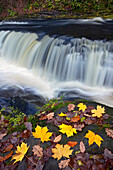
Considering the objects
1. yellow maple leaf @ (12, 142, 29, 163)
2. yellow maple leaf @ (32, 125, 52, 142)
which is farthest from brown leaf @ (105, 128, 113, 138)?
yellow maple leaf @ (12, 142, 29, 163)

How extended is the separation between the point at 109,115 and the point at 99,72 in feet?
11.0

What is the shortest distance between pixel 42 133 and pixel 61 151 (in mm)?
372

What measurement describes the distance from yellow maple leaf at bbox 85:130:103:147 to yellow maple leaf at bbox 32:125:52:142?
0.46 m

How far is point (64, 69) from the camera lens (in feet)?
19.2

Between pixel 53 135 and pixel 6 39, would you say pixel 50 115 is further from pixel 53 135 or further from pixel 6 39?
pixel 6 39

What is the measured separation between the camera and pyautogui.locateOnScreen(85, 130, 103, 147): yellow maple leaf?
1821 mm

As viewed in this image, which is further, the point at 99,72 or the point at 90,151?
the point at 99,72

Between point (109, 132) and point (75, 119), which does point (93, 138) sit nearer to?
point (109, 132)

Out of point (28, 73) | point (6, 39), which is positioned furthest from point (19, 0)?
point (28, 73)

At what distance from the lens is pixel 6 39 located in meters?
7.60

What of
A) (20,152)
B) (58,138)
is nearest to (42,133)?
(58,138)

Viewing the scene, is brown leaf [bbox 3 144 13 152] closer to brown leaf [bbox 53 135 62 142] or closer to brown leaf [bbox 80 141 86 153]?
brown leaf [bbox 53 135 62 142]

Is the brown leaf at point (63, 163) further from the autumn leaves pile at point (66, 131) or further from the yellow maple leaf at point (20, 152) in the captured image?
the yellow maple leaf at point (20, 152)

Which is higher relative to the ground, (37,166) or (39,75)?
(39,75)
